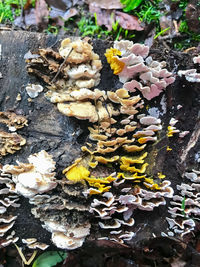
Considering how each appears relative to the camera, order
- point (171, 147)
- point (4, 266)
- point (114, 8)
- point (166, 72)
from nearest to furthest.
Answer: point (166, 72) → point (171, 147) → point (4, 266) → point (114, 8)

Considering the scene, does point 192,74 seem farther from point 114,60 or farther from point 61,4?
point 61,4

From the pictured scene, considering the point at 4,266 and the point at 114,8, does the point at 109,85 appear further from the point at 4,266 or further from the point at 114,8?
the point at 4,266

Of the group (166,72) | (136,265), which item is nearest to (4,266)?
(136,265)

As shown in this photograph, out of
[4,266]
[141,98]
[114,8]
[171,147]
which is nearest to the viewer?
[141,98]

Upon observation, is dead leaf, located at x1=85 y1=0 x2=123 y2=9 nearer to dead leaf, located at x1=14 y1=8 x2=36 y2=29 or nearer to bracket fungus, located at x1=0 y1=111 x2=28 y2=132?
Answer: dead leaf, located at x1=14 y1=8 x2=36 y2=29

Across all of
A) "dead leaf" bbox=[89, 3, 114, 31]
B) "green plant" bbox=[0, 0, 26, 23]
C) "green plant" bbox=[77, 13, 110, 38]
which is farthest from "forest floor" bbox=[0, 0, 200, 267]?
"green plant" bbox=[0, 0, 26, 23]

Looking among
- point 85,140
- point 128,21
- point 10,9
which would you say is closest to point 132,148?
point 85,140
